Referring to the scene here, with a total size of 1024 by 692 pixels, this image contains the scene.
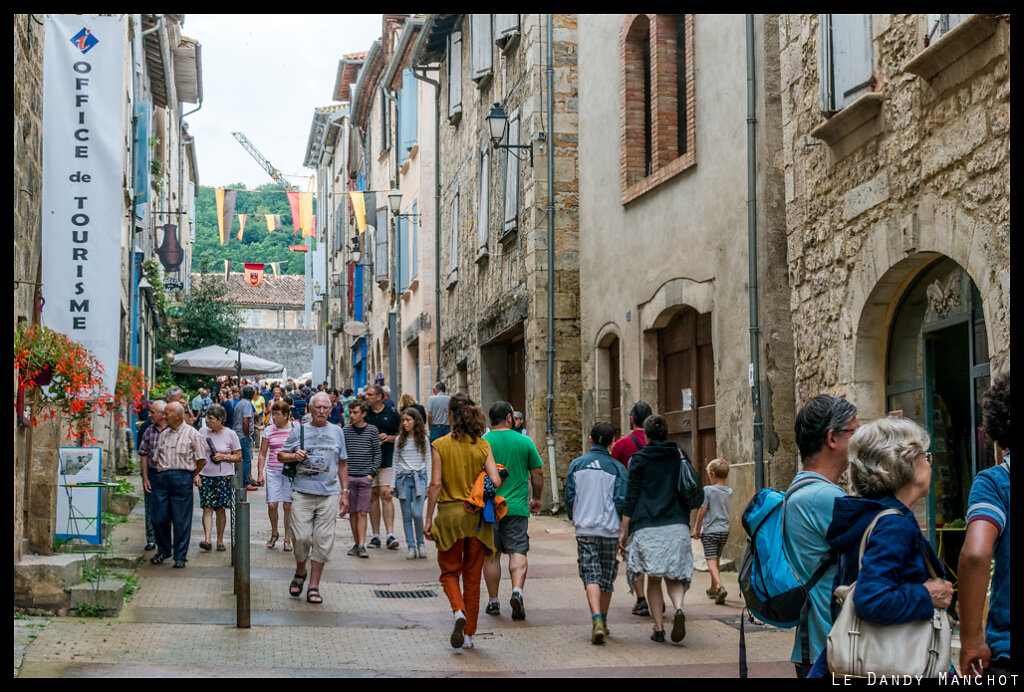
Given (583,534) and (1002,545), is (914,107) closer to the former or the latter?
(583,534)

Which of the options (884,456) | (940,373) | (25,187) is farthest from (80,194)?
(884,456)

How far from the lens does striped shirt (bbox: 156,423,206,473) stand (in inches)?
451

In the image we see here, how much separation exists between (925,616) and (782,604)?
47cm

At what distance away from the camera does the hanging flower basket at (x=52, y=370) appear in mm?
8281

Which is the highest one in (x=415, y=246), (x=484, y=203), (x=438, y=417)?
(x=415, y=246)

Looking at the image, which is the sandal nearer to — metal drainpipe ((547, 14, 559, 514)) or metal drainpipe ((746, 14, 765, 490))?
metal drainpipe ((746, 14, 765, 490))

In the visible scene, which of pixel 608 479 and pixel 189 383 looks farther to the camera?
pixel 189 383

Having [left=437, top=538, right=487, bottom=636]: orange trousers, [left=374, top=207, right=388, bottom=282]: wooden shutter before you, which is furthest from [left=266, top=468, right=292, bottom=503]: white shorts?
[left=374, top=207, right=388, bottom=282]: wooden shutter

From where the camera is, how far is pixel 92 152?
950 cm

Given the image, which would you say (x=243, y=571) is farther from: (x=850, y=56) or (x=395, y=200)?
(x=395, y=200)

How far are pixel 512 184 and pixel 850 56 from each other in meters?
8.91

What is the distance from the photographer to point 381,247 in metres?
30.1

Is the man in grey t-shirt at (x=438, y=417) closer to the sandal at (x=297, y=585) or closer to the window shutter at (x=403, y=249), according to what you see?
the sandal at (x=297, y=585)

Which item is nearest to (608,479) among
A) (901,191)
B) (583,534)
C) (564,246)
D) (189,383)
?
(583,534)
